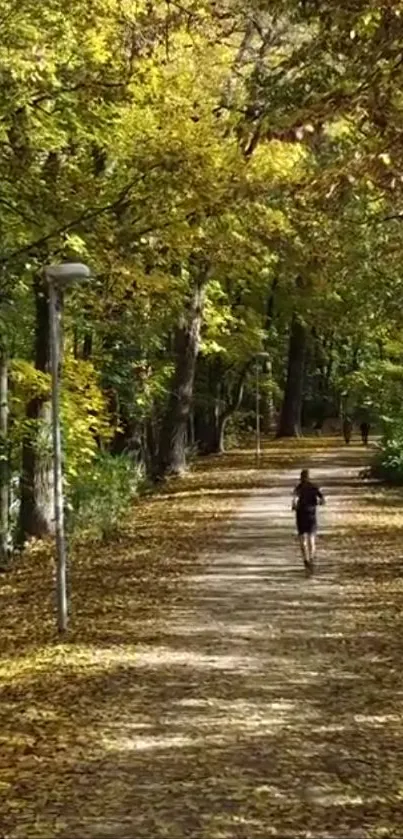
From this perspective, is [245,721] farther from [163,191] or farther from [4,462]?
[4,462]

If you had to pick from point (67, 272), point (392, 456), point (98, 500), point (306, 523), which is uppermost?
point (67, 272)

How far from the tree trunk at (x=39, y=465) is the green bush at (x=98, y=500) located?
47 centimetres

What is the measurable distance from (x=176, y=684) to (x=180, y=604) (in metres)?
4.22

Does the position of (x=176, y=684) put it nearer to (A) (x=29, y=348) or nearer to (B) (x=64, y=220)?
(B) (x=64, y=220)

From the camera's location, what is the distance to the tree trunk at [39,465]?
20562 millimetres

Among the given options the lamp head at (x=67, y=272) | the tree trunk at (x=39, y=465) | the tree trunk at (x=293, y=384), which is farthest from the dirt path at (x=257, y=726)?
the tree trunk at (x=293, y=384)

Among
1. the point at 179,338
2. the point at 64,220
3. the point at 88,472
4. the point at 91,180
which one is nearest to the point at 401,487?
the point at 179,338

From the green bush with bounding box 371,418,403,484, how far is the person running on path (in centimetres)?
1376

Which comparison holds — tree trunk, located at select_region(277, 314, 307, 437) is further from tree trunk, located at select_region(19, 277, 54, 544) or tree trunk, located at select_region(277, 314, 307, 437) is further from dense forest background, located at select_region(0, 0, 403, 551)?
tree trunk, located at select_region(19, 277, 54, 544)

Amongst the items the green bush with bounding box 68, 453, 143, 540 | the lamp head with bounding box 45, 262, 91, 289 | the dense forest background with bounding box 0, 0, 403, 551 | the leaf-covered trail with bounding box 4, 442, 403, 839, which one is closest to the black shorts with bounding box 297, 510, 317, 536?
the leaf-covered trail with bounding box 4, 442, 403, 839

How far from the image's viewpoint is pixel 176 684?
10.4 meters

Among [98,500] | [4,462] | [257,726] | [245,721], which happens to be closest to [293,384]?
[98,500]

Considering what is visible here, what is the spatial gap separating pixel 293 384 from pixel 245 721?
44.4 metres

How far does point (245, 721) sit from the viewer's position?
29.9ft
